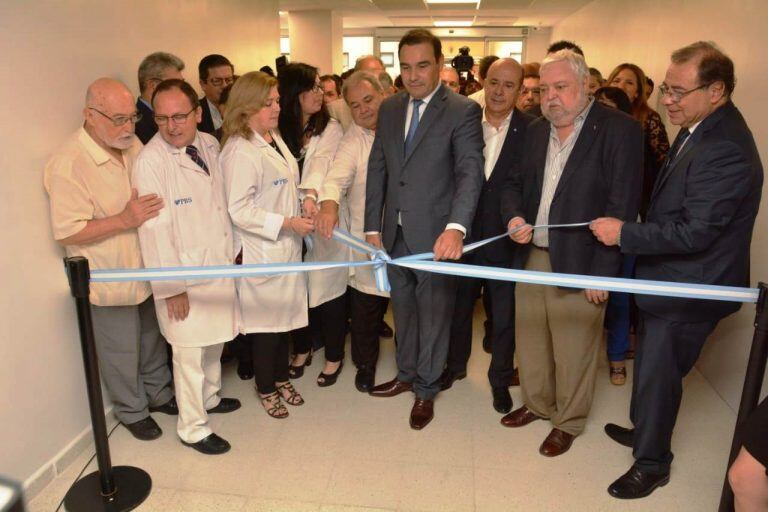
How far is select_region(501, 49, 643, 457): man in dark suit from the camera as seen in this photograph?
233 centimetres

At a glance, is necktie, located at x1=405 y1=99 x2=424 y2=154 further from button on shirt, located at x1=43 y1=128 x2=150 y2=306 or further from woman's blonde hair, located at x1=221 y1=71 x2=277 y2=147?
button on shirt, located at x1=43 y1=128 x2=150 y2=306

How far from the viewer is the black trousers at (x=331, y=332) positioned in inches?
133

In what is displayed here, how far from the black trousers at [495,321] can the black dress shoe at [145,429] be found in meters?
1.66

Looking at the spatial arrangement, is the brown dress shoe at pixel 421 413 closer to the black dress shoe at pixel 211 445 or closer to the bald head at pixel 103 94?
the black dress shoe at pixel 211 445

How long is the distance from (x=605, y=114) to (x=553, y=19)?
1216cm

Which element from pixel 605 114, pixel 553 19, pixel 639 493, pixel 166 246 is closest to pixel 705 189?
pixel 605 114

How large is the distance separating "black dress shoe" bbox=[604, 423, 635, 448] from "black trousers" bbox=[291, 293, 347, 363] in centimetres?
156

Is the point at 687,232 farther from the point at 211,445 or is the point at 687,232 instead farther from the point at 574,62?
the point at 211,445

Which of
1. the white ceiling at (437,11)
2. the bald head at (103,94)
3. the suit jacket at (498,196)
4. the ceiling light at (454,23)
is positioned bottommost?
the suit jacket at (498,196)

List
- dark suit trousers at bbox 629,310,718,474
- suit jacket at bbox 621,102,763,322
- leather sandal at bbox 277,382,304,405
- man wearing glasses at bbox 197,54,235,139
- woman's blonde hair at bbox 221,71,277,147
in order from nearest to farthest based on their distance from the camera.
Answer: suit jacket at bbox 621,102,763,322, dark suit trousers at bbox 629,310,718,474, woman's blonde hair at bbox 221,71,277,147, leather sandal at bbox 277,382,304,405, man wearing glasses at bbox 197,54,235,139

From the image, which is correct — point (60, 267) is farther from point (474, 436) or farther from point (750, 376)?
point (750, 376)

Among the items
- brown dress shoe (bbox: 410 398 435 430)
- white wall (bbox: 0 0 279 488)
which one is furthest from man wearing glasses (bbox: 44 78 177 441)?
brown dress shoe (bbox: 410 398 435 430)

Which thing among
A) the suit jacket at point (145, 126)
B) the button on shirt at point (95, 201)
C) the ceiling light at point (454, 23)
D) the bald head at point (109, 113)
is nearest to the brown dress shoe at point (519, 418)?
the button on shirt at point (95, 201)

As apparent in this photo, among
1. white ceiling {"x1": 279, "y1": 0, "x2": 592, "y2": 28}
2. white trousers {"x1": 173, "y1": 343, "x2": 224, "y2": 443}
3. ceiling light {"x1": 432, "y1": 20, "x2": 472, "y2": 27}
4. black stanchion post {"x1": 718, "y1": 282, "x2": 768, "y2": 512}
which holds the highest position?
ceiling light {"x1": 432, "y1": 20, "x2": 472, "y2": 27}
